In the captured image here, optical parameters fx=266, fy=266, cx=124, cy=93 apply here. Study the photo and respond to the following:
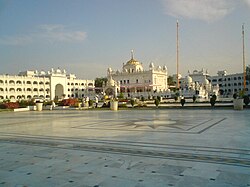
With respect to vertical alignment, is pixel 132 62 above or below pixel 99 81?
above

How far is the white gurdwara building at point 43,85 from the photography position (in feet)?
240

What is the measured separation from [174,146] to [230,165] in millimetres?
2203

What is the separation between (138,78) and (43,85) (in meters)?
29.9

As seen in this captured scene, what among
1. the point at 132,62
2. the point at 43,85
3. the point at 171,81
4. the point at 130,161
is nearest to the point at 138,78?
the point at 132,62

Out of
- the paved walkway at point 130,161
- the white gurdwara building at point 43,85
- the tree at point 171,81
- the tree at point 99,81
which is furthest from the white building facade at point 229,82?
the paved walkway at point 130,161

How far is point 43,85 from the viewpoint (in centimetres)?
8262

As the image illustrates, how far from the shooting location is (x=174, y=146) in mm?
7801

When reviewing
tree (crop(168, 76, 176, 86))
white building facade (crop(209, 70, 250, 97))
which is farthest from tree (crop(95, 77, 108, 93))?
white building facade (crop(209, 70, 250, 97))

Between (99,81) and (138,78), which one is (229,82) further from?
(99,81)

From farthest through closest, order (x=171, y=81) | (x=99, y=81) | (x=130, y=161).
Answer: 1. (x=171, y=81)
2. (x=99, y=81)
3. (x=130, y=161)

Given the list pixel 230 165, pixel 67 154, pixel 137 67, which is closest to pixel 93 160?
pixel 67 154

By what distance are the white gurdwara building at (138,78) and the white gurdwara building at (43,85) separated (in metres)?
10.3

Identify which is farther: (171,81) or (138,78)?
(171,81)

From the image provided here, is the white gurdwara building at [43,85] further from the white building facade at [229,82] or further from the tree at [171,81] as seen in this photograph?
the white building facade at [229,82]
